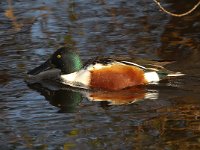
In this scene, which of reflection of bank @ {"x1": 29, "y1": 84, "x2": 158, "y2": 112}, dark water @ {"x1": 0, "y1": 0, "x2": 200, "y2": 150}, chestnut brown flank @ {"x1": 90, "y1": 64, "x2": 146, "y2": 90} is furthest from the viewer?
chestnut brown flank @ {"x1": 90, "y1": 64, "x2": 146, "y2": 90}

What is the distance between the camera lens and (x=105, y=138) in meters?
6.92

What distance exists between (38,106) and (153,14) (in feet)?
13.4

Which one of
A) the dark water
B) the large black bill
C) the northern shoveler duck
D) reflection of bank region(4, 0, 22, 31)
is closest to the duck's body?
the northern shoveler duck

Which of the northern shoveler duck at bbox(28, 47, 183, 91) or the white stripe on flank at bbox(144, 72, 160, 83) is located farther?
the white stripe on flank at bbox(144, 72, 160, 83)

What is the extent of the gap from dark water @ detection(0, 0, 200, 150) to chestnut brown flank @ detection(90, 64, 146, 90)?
228 mm

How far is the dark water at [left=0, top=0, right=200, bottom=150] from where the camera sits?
699cm

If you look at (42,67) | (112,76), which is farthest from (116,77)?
(42,67)

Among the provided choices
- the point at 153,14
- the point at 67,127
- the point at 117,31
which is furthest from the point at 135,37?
the point at 67,127

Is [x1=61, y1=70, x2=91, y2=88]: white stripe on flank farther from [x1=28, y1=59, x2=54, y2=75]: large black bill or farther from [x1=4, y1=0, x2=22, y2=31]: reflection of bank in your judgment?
[x1=4, y1=0, x2=22, y2=31]: reflection of bank

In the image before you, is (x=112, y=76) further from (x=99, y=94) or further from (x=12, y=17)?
(x=12, y=17)

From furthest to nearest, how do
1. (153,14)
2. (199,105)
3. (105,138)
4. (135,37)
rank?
(153,14) → (135,37) → (199,105) → (105,138)

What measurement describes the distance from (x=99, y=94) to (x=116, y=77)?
1.31 feet

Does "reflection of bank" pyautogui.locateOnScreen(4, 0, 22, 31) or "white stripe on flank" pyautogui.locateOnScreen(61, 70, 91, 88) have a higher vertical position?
"reflection of bank" pyautogui.locateOnScreen(4, 0, 22, 31)

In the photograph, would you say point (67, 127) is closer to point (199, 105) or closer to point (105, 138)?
point (105, 138)
